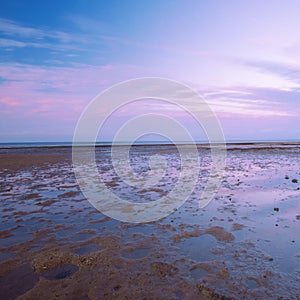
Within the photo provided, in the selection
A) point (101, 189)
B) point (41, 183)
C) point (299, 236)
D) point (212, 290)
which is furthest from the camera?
point (41, 183)

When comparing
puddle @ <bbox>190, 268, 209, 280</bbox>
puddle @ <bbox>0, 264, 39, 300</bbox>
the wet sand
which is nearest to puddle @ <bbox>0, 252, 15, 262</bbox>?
the wet sand

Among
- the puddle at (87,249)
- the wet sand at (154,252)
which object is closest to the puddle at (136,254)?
the wet sand at (154,252)

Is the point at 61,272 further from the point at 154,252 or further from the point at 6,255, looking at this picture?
the point at 154,252

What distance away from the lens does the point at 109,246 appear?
21.3 feet

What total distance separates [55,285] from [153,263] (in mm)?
1965

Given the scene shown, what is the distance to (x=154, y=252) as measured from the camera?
612 centimetres

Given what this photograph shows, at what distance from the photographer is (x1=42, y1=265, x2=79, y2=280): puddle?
5.00m

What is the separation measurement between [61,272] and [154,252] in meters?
2.08

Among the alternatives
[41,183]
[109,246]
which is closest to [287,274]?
[109,246]

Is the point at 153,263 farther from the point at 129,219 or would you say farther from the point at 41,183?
the point at 41,183

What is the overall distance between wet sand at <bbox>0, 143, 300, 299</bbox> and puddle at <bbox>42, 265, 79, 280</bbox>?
0.02 meters

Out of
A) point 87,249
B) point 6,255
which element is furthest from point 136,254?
point 6,255

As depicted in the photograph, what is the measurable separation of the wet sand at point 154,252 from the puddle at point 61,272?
0.06 ft

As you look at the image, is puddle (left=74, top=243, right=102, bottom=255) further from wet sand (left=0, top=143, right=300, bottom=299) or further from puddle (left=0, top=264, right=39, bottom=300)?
puddle (left=0, top=264, right=39, bottom=300)
